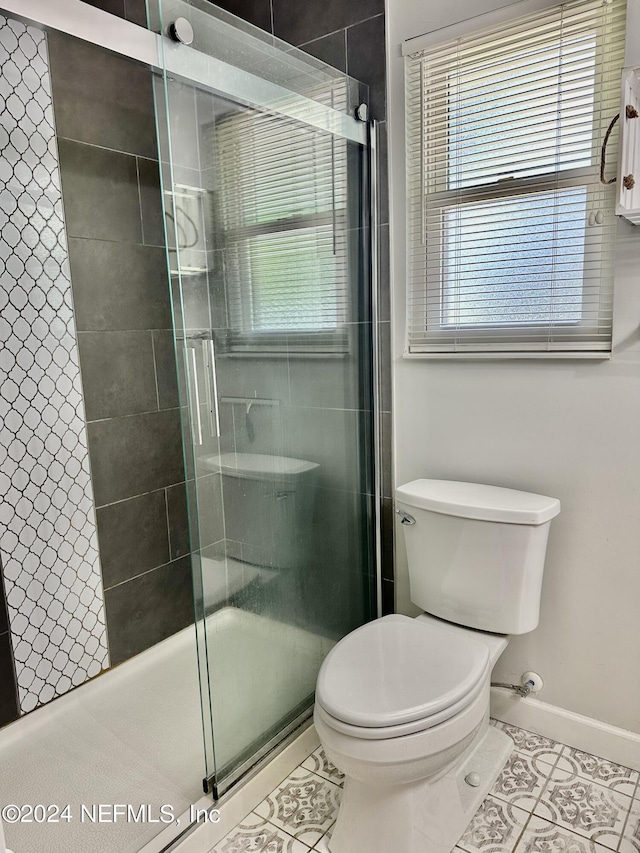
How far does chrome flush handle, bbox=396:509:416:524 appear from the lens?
185cm

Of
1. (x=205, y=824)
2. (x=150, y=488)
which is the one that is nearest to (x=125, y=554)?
(x=150, y=488)

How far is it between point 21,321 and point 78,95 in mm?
769

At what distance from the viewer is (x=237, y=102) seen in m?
1.49

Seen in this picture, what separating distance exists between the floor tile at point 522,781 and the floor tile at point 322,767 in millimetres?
430

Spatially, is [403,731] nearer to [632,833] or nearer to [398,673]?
[398,673]

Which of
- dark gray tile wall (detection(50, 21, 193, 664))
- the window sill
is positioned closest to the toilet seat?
the window sill

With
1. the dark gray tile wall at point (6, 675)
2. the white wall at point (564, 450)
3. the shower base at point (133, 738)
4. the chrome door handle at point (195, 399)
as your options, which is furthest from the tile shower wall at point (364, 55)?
the dark gray tile wall at point (6, 675)

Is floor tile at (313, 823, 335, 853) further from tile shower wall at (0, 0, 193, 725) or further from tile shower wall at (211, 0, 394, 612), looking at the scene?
tile shower wall at (0, 0, 193, 725)

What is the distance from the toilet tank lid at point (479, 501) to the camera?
1.66 meters

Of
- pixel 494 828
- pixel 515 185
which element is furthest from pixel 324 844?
pixel 515 185

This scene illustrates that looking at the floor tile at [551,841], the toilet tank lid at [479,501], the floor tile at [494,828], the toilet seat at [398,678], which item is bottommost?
the floor tile at [494,828]

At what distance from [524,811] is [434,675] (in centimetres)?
51

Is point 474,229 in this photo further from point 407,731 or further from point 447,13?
point 407,731

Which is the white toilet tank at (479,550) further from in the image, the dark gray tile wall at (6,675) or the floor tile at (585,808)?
the dark gray tile wall at (6,675)
